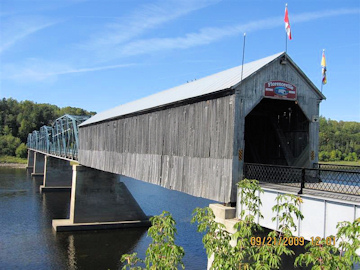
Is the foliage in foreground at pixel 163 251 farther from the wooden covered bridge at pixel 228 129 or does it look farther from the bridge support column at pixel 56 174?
the bridge support column at pixel 56 174

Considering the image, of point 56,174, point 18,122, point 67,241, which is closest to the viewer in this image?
point 67,241

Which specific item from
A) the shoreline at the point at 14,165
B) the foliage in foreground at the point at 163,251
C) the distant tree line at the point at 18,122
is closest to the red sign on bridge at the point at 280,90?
the foliage in foreground at the point at 163,251

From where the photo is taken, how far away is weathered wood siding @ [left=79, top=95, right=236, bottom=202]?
14.1 meters

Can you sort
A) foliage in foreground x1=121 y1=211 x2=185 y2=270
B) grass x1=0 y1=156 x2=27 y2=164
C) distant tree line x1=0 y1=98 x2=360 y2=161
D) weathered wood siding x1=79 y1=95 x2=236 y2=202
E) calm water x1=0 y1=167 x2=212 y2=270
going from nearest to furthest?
foliage in foreground x1=121 y1=211 x2=185 y2=270, weathered wood siding x1=79 y1=95 x2=236 y2=202, calm water x1=0 y1=167 x2=212 y2=270, grass x1=0 y1=156 x2=27 y2=164, distant tree line x1=0 y1=98 x2=360 y2=161

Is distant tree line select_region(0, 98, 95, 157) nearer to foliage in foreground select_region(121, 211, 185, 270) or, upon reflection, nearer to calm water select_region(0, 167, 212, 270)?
calm water select_region(0, 167, 212, 270)

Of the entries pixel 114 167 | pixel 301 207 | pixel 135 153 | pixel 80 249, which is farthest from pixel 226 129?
pixel 80 249

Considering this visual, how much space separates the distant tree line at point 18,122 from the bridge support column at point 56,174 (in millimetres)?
66783

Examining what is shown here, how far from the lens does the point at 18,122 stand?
144625 mm

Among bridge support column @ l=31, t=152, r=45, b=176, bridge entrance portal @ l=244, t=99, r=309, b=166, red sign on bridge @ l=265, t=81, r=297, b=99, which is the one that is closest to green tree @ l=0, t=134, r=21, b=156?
bridge support column @ l=31, t=152, r=45, b=176

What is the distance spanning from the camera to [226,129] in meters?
14.0

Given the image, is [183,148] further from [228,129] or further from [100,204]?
[100,204]

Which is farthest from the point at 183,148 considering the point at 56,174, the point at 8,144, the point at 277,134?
the point at 8,144

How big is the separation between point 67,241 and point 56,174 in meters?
36.0

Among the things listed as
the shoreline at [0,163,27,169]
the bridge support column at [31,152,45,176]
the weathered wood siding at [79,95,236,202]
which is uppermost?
the weathered wood siding at [79,95,236,202]
